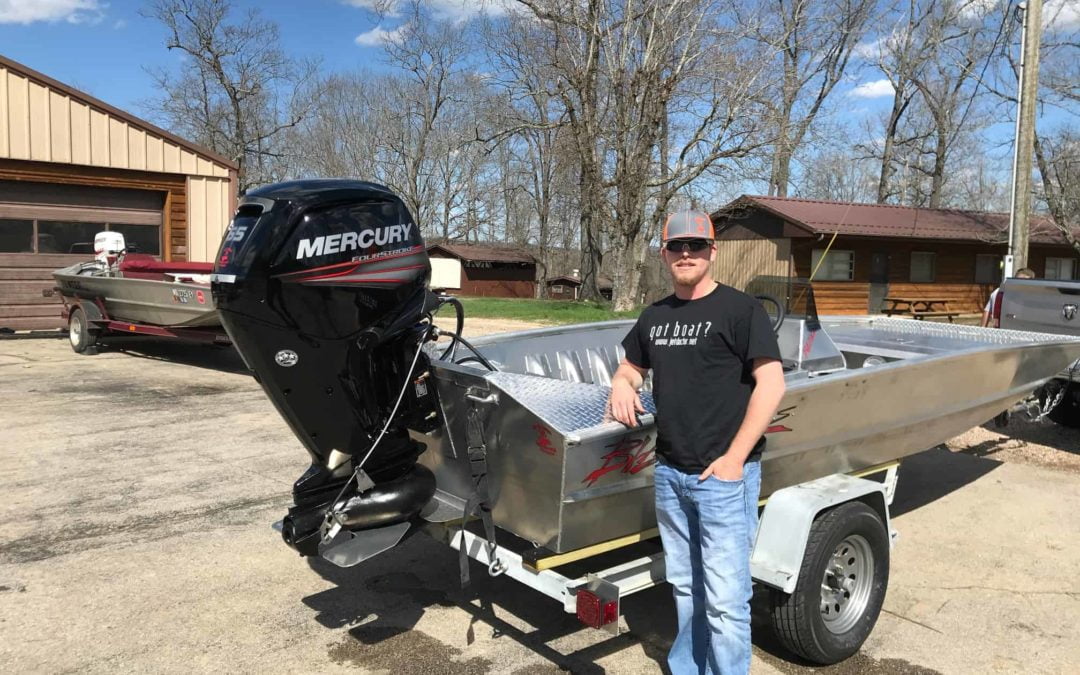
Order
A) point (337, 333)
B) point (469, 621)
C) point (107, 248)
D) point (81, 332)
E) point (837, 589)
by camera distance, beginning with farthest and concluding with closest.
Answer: point (107, 248) → point (81, 332) → point (469, 621) → point (837, 589) → point (337, 333)

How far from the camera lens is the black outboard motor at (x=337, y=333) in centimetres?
301

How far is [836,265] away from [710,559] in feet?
75.8

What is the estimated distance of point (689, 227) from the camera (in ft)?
9.37

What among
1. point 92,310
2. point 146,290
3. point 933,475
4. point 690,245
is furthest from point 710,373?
point 92,310

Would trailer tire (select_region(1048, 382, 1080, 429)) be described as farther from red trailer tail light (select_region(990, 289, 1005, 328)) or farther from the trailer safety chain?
the trailer safety chain

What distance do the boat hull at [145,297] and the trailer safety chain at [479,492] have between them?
23.9ft

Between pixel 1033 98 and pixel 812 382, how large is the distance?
11638 mm

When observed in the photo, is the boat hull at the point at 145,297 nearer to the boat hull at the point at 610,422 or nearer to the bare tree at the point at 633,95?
the boat hull at the point at 610,422

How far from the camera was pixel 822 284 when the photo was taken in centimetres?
2381

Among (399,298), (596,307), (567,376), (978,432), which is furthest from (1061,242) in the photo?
(399,298)

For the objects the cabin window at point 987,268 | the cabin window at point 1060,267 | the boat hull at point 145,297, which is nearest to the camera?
the boat hull at point 145,297

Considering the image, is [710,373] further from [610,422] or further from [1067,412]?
[1067,412]

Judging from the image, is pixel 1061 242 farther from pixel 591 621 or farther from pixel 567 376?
pixel 591 621

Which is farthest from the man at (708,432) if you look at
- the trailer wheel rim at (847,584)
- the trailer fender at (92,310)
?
the trailer fender at (92,310)
